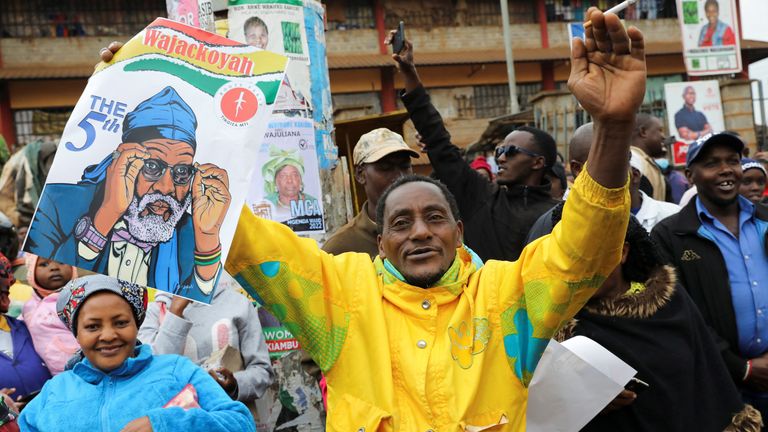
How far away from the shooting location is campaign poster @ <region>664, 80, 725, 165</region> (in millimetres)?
11227

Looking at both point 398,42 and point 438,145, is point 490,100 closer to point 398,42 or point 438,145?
point 438,145

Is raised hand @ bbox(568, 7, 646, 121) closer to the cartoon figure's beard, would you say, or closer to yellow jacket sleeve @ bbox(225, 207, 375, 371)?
yellow jacket sleeve @ bbox(225, 207, 375, 371)

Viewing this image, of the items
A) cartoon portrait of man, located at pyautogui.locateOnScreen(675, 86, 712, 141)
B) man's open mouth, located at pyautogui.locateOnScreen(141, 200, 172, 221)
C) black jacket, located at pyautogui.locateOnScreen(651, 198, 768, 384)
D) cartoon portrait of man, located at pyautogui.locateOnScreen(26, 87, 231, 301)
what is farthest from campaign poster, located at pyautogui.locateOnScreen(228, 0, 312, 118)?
cartoon portrait of man, located at pyautogui.locateOnScreen(675, 86, 712, 141)

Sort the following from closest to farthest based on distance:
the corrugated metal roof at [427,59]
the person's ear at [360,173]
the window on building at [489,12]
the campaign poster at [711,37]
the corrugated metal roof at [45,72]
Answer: the person's ear at [360,173] < the campaign poster at [711,37] < the corrugated metal roof at [45,72] < the corrugated metal roof at [427,59] < the window on building at [489,12]

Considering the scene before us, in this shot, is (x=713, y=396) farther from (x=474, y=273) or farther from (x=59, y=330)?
(x=59, y=330)

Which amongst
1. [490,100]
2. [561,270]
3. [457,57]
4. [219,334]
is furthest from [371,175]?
[490,100]

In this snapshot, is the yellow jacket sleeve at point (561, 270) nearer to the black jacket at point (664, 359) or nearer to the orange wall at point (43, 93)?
the black jacket at point (664, 359)

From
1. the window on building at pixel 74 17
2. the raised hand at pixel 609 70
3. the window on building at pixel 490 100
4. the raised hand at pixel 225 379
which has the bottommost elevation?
the raised hand at pixel 225 379

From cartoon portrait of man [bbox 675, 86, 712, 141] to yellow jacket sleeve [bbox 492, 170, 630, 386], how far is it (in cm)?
922

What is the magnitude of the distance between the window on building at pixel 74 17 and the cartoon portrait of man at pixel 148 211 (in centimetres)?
2322

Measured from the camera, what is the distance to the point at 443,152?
16.3ft

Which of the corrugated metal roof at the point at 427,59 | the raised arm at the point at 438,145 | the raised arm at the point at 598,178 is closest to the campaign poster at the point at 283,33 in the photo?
the raised arm at the point at 438,145

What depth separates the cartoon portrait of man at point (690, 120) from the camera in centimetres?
1126

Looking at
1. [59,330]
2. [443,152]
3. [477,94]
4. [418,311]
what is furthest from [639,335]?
[477,94]
